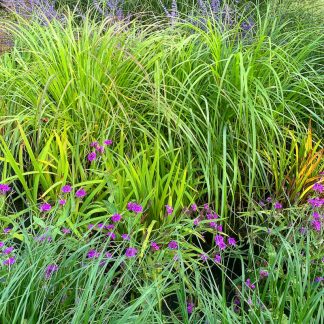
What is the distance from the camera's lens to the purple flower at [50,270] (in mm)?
1459

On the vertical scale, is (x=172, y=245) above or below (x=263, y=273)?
above

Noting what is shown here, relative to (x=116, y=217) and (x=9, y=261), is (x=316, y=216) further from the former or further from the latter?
(x=9, y=261)

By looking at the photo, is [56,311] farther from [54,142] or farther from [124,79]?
[124,79]

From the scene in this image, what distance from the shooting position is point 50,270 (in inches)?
60.4

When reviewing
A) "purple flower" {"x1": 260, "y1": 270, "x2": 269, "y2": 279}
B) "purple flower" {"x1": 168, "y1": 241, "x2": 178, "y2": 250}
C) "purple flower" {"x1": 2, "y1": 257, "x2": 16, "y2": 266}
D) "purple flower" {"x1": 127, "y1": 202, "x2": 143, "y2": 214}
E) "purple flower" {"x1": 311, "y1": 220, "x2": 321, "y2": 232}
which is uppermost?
"purple flower" {"x1": 2, "y1": 257, "x2": 16, "y2": 266}

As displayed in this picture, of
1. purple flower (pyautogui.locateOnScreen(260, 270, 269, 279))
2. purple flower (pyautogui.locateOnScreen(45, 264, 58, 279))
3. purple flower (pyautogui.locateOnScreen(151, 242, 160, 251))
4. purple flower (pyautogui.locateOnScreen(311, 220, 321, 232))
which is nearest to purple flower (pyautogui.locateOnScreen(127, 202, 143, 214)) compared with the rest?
purple flower (pyautogui.locateOnScreen(151, 242, 160, 251))

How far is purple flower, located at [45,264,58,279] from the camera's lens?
146cm

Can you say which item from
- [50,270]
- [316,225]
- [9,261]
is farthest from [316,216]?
[9,261]

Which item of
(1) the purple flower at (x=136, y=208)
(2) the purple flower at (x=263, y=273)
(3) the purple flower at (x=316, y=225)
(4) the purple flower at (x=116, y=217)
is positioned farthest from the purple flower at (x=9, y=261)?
(3) the purple flower at (x=316, y=225)

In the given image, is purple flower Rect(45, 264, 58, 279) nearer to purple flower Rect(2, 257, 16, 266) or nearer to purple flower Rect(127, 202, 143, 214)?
purple flower Rect(2, 257, 16, 266)

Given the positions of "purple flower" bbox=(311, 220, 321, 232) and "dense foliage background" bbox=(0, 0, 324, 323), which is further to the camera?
"purple flower" bbox=(311, 220, 321, 232)

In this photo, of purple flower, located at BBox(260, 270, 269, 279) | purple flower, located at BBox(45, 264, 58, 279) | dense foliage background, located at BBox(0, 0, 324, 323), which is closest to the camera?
purple flower, located at BBox(45, 264, 58, 279)

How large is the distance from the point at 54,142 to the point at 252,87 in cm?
103

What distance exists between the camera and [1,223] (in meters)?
1.87
